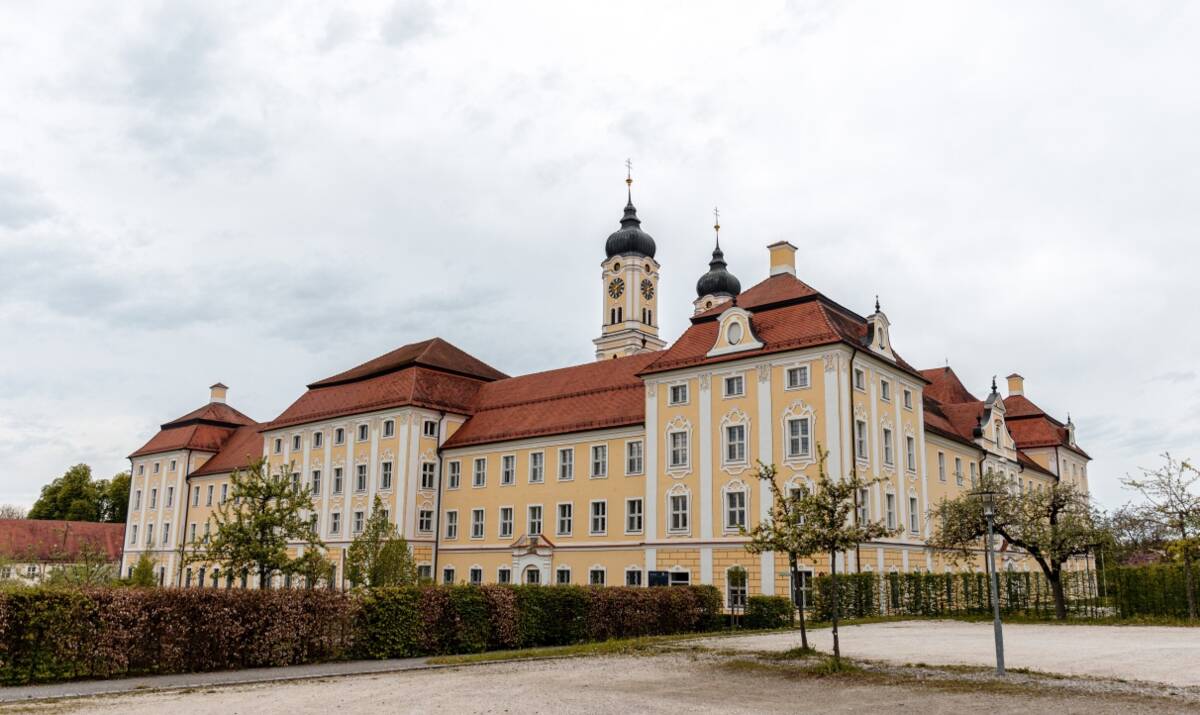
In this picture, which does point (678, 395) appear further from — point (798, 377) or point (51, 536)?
point (51, 536)

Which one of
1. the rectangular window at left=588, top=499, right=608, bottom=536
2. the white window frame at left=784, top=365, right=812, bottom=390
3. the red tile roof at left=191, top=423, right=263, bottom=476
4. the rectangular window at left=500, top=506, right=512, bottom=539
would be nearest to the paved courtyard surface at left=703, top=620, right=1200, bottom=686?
the white window frame at left=784, top=365, right=812, bottom=390

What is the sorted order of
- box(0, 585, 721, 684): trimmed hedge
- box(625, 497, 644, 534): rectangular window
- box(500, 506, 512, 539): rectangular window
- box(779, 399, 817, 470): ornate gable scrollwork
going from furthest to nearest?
box(500, 506, 512, 539): rectangular window < box(625, 497, 644, 534): rectangular window < box(779, 399, 817, 470): ornate gable scrollwork < box(0, 585, 721, 684): trimmed hedge

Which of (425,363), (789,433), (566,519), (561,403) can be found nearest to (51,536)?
(425,363)

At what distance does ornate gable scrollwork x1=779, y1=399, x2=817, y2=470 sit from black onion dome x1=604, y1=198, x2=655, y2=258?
160 feet

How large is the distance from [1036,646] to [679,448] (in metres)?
19.0

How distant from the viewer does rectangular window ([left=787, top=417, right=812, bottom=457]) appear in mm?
36119

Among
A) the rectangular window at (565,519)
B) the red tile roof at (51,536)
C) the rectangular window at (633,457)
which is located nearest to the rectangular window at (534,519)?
the rectangular window at (565,519)

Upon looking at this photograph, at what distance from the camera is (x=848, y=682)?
54.7 feet

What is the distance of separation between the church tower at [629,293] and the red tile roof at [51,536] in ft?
142

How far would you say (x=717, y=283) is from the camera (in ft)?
276

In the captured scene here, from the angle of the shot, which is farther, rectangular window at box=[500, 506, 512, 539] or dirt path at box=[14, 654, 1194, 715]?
rectangular window at box=[500, 506, 512, 539]

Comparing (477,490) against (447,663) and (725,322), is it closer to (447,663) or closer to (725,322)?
(725,322)

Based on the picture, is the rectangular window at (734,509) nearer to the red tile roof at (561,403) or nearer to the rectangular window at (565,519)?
the red tile roof at (561,403)

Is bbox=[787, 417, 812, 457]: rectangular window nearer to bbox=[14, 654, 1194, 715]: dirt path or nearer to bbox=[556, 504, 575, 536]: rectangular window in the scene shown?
bbox=[556, 504, 575, 536]: rectangular window
